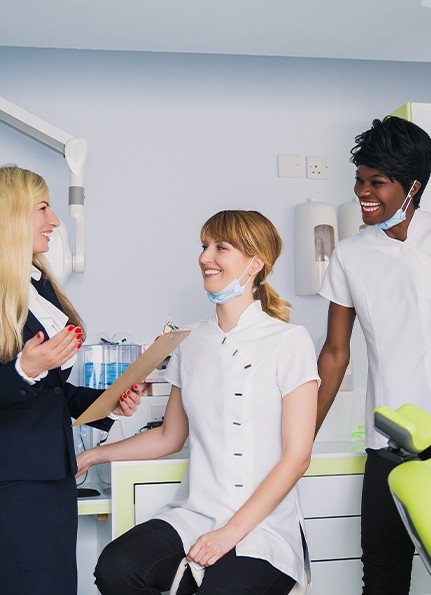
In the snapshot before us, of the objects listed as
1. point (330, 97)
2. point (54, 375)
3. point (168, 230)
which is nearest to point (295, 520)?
point (54, 375)

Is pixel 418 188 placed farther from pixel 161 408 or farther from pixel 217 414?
pixel 161 408

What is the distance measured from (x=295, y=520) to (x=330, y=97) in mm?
1709

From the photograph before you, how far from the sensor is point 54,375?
1.59 metres

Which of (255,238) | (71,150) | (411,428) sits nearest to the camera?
(411,428)

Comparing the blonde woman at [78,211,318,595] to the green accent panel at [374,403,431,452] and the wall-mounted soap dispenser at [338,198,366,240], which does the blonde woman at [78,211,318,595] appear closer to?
the green accent panel at [374,403,431,452]

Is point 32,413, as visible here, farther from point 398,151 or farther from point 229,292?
point 398,151

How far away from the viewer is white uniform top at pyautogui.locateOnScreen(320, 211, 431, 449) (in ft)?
5.87

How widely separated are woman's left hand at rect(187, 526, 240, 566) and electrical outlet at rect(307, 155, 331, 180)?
1.57m

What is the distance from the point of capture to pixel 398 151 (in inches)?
73.2

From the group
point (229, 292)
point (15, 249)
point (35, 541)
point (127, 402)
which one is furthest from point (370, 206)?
point (35, 541)

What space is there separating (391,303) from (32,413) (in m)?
0.84

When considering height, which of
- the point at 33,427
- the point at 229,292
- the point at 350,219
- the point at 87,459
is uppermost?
the point at 350,219

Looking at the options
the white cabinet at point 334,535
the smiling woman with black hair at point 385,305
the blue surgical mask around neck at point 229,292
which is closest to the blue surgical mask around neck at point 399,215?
the smiling woman with black hair at point 385,305

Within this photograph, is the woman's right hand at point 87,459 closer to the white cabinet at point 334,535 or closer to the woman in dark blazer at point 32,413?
the woman in dark blazer at point 32,413
